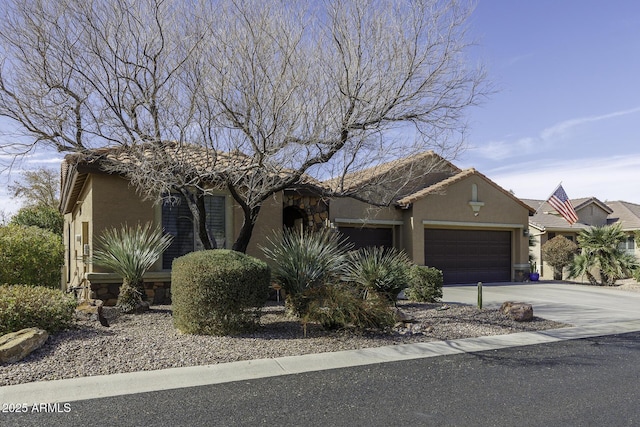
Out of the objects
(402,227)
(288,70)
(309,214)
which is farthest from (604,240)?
(288,70)

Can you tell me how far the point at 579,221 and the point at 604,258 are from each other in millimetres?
8064

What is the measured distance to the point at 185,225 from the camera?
1280 centimetres

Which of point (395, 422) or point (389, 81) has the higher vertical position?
point (389, 81)

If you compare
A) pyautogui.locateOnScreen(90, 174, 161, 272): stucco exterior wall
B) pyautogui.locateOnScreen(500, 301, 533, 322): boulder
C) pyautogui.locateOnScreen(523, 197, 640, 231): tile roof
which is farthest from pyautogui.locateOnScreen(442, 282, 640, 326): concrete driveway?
pyautogui.locateOnScreen(90, 174, 161, 272): stucco exterior wall

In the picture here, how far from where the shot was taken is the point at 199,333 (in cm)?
819

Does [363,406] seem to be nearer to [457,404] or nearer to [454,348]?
[457,404]

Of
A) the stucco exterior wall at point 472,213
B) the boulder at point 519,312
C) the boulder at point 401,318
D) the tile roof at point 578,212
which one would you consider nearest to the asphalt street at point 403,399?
the boulder at point 401,318

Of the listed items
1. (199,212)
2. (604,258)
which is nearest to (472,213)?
(604,258)

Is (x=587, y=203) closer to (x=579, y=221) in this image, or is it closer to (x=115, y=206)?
(x=579, y=221)

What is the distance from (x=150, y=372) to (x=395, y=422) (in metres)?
3.20

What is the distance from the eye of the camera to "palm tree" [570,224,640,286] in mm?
20156

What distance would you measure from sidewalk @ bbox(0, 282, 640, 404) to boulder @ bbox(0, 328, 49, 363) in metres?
0.83

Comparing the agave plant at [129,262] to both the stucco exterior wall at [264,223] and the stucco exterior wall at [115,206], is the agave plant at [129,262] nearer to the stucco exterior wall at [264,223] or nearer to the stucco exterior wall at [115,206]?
the stucco exterior wall at [115,206]

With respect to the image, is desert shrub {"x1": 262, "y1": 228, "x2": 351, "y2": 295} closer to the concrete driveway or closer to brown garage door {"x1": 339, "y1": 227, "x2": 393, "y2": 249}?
the concrete driveway
